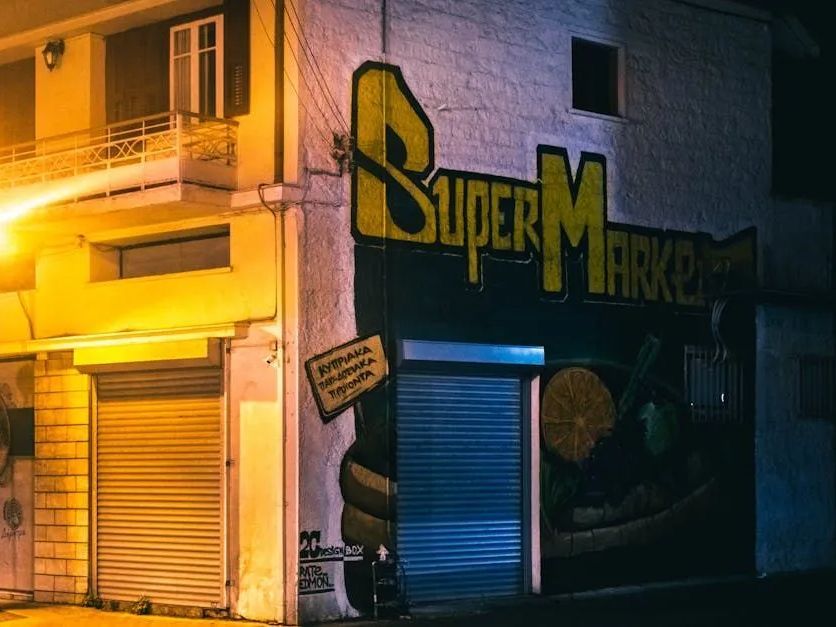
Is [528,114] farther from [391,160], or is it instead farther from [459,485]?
[459,485]

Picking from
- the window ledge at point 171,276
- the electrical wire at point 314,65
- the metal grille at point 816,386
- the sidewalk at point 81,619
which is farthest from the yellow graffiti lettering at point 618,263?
the sidewalk at point 81,619

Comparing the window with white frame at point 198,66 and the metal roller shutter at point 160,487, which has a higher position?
the window with white frame at point 198,66

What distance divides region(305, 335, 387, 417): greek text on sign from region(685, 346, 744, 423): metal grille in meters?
5.87

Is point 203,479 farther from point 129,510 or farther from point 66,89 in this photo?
point 66,89

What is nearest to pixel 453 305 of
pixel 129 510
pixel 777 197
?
pixel 129 510

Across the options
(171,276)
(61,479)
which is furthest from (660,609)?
(61,479)

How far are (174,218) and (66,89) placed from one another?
9.74ft

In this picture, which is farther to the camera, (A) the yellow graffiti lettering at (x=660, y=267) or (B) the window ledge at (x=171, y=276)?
(A) the yellow graffiti lettering at (x=660, y=267)

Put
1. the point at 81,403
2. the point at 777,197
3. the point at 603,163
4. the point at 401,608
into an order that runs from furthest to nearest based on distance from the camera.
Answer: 1. the point at 777,197
2. the point at 603,163
3. the point at 81,403
4. the point at 401,608

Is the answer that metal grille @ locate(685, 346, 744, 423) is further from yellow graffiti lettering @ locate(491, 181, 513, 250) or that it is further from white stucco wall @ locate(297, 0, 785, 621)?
yellow graffiti lettering @ locate(491, 181, 513, 250)

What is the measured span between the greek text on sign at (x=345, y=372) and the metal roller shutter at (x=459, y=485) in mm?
521

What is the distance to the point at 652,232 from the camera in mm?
21500

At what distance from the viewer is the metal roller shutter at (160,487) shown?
1808 cm

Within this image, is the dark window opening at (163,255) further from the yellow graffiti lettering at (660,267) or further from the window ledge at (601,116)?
the yellow graffiti lettering at (660,267)
